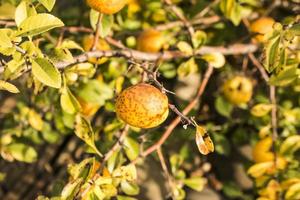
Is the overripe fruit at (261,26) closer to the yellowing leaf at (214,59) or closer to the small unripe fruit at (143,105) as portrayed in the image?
the yellowing leaf at (214,59)

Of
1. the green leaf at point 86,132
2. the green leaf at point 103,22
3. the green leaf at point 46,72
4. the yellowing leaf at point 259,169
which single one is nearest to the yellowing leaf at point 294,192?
the yellowing leaf at point 259,169

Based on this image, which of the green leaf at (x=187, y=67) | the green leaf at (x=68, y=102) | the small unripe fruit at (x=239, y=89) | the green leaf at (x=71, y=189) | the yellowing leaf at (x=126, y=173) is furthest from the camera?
the small unripe fruit at (x=239, y=89)

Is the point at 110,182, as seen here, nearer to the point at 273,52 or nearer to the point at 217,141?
the point at 273,52

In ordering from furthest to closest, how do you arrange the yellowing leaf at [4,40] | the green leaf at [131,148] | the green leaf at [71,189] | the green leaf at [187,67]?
the green leaf at [187,67], the green leaf at [131,148], the green leaf at [71,189], the yellowing leaf at [4,40]

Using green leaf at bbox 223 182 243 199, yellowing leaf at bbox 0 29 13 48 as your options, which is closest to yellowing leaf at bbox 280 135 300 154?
green leaf at bbox 223 182 243 199

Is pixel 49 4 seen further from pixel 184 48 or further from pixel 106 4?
pixel 184 48
